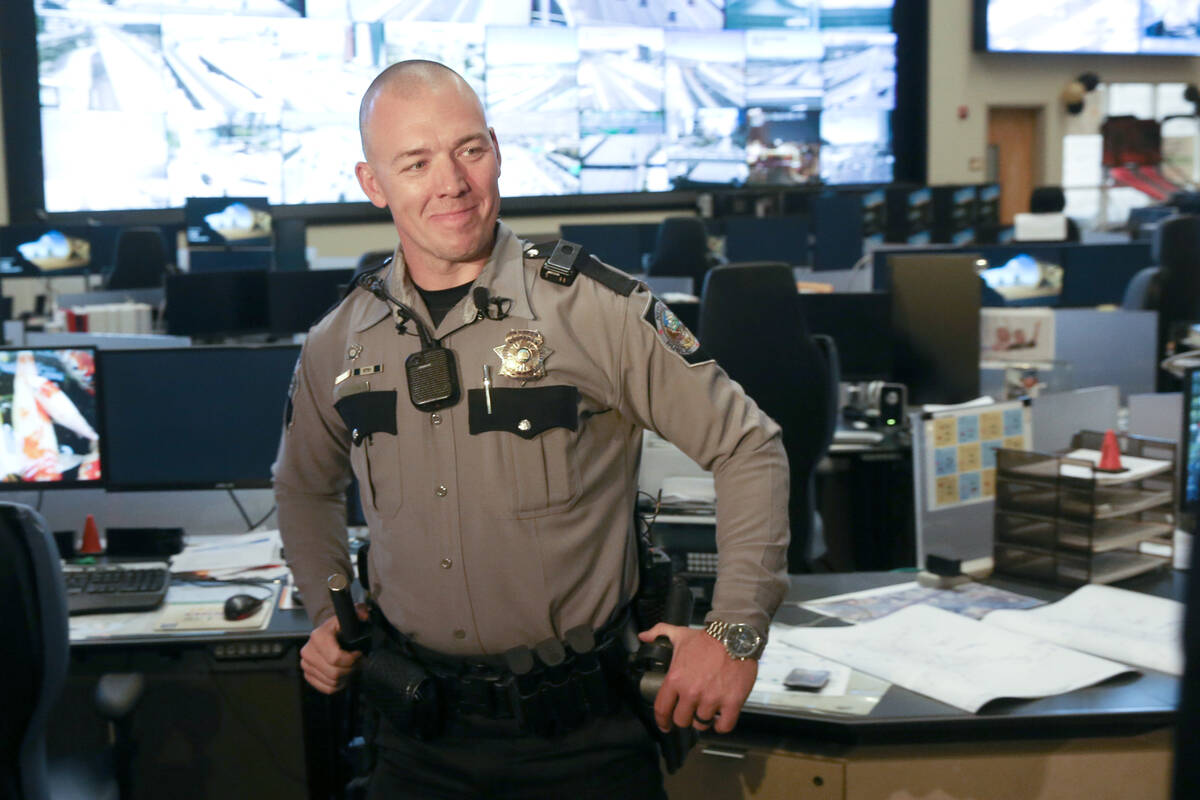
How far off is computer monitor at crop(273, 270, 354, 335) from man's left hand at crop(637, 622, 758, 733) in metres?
3.70

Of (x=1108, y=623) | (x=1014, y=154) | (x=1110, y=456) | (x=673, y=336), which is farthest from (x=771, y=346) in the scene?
(x=1014, y=154)

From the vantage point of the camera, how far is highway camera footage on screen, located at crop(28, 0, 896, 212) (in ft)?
29.2

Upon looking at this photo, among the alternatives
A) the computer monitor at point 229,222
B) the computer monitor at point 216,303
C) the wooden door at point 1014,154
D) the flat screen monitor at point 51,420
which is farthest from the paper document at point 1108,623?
the wooden door at point 1014,154

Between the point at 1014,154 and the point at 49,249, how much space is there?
31.4 ft

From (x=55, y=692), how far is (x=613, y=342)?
0.95 m

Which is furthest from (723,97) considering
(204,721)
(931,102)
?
(204,721)

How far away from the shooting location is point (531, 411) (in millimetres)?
1510

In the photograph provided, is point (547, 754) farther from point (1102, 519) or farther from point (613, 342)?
point (1102, 519)

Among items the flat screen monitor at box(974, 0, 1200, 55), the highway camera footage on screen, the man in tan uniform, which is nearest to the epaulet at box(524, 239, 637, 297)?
the man in tan uniform

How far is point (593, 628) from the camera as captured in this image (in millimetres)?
1535

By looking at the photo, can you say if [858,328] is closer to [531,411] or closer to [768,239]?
[531,411]

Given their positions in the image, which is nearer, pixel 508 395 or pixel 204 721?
pixel 508 395

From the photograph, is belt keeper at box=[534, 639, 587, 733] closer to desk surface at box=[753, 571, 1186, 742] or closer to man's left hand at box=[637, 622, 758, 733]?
man's left hand at box=[637, 622, 758, 733]

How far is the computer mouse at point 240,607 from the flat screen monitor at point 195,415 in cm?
46
